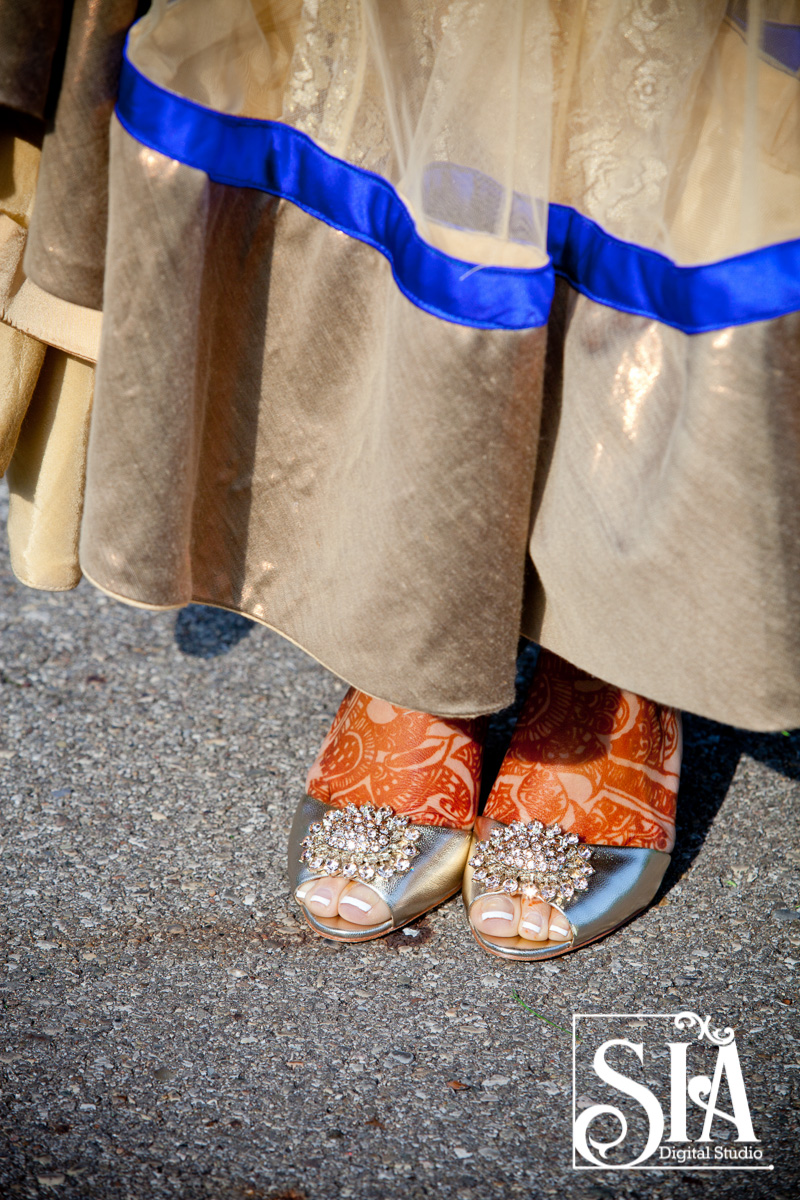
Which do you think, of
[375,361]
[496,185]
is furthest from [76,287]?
[496,185]

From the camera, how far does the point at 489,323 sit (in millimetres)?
776

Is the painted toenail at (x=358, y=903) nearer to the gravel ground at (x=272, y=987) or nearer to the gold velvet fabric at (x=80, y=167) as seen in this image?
the gravel ground at (x=272, y=987)

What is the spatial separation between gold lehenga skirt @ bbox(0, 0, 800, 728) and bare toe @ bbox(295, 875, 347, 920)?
283mm

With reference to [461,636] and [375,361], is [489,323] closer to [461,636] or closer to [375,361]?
[375,361]

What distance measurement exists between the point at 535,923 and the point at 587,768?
0.62 ft

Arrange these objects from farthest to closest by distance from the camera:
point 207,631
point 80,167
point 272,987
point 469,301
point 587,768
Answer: point 207,631, point 587,768, point 272,987, point 80,167, point 469,301

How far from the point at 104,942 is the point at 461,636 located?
533mm

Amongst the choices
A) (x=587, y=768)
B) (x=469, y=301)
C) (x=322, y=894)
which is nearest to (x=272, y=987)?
(x=322, y=894)

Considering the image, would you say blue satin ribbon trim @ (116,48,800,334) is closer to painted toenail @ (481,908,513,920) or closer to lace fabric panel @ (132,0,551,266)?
lace fabric panel @ (132,0,551,266)

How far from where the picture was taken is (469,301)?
30.5 inches

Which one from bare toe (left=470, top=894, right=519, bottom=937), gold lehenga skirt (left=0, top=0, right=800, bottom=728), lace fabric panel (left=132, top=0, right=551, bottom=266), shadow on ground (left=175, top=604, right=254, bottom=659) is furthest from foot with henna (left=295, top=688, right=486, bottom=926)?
lace fabric panel (left=132, top=0, right=551, bottom=266)

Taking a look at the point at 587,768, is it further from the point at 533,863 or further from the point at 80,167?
the point at 80,167

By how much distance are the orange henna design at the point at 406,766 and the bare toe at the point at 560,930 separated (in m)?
0.15

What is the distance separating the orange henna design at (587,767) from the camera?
113cm
